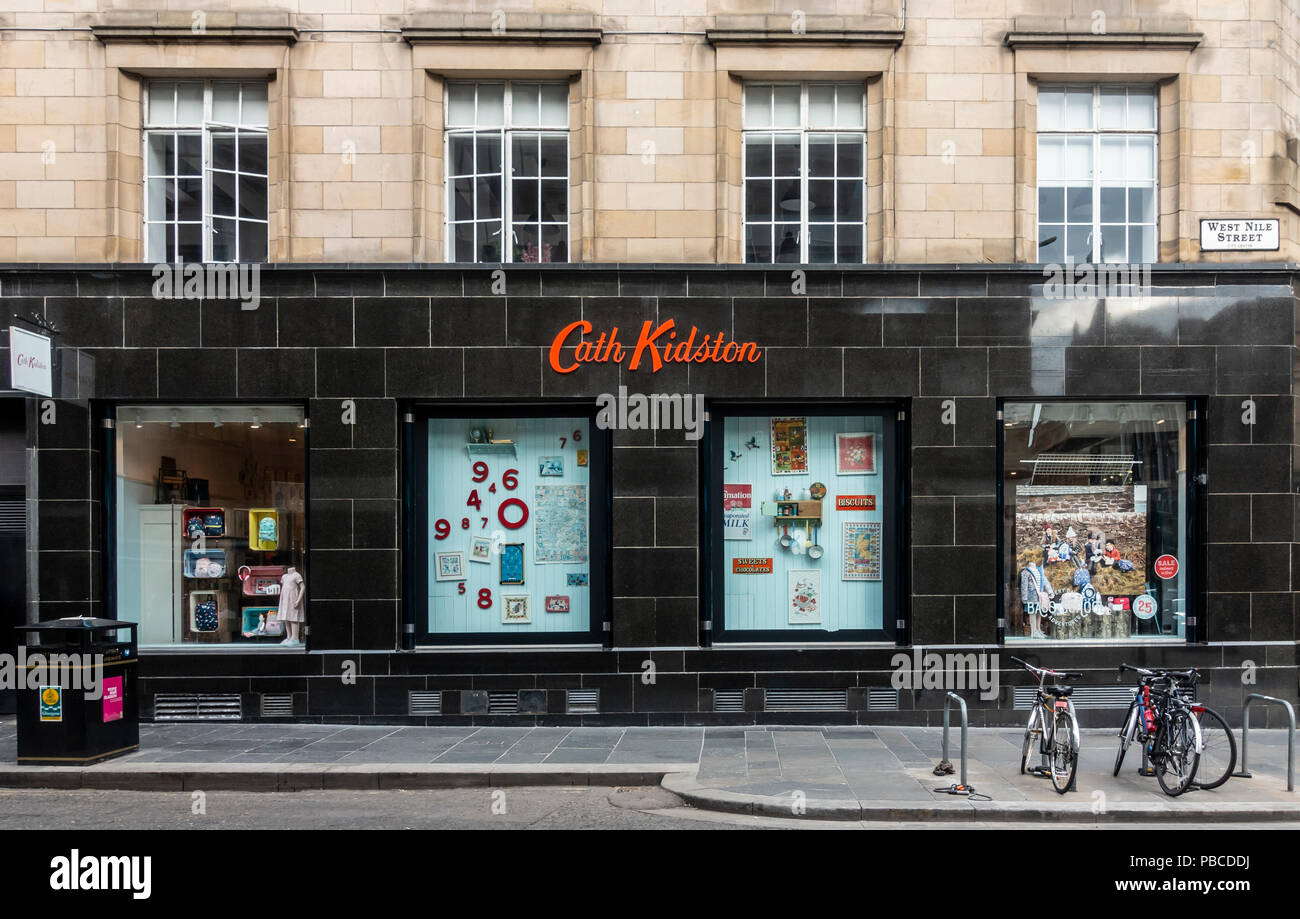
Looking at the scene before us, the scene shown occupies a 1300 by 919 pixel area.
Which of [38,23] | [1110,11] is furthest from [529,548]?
[1110,11]

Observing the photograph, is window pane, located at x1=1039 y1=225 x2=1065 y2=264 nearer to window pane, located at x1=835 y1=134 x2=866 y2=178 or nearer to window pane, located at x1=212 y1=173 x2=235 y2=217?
window pane, located at x1=835 y1=134 x2=866 y2=178

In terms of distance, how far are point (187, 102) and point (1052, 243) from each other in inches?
451

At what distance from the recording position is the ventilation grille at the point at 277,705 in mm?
13062

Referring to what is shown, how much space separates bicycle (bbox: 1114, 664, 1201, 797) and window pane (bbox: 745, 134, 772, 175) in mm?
7744

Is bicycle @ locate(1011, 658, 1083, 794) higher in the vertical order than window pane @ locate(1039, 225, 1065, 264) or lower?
lower

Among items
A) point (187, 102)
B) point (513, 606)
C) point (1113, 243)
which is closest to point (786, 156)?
point (1113, 243)

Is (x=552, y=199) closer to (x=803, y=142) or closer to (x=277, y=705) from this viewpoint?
(x=803, y=142)

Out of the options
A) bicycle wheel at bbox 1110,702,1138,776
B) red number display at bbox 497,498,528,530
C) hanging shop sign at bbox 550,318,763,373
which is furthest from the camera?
red number display at bbox 497,498,528,530

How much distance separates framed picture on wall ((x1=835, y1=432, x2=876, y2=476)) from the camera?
533 inches

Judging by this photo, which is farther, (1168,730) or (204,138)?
(204,138)

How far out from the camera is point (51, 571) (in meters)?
13.1

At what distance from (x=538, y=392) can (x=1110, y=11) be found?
8807 millimetres

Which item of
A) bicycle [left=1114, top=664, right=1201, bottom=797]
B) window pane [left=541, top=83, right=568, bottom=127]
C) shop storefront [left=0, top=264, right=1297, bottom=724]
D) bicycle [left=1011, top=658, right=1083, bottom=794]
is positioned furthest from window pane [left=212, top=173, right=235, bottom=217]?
bicycle [left=1114, top=664, right=1201, bottom=797]

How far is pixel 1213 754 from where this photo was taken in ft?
34.0
